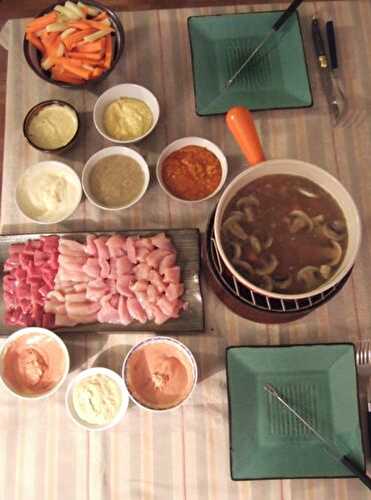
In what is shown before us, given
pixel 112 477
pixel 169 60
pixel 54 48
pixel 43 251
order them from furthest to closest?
pixel 169 60, pixel 54 48, pixel 43 251, pixel 112 477

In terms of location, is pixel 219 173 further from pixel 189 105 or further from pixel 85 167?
pixel 85 167

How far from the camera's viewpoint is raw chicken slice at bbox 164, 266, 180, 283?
4.36ft

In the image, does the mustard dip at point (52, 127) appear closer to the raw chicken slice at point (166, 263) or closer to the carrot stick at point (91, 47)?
the carrot stick at point (91, 47)

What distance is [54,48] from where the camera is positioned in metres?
1.50

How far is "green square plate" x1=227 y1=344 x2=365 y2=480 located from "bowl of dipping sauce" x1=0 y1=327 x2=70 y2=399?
0.45 m

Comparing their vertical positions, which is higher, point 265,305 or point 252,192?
point 252,192

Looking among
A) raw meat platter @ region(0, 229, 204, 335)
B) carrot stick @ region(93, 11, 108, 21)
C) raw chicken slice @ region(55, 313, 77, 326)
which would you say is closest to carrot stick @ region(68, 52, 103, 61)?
carrot stick @ region(93, 11, 108, 21)

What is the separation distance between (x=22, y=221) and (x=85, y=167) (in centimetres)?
25

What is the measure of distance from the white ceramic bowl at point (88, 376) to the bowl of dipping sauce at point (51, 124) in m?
0.68

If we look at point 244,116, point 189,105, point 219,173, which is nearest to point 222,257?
point 244,116

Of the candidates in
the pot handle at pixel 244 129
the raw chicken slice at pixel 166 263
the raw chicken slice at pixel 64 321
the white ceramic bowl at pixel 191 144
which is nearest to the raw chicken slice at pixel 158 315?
the raw chicken slice at pixel 166 263

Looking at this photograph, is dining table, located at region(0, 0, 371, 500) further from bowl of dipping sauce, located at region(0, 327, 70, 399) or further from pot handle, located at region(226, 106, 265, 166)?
pot handle, located at region(226, 106, 265, 166)

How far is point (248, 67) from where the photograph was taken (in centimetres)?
154

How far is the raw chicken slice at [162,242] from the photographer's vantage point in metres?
1.37
